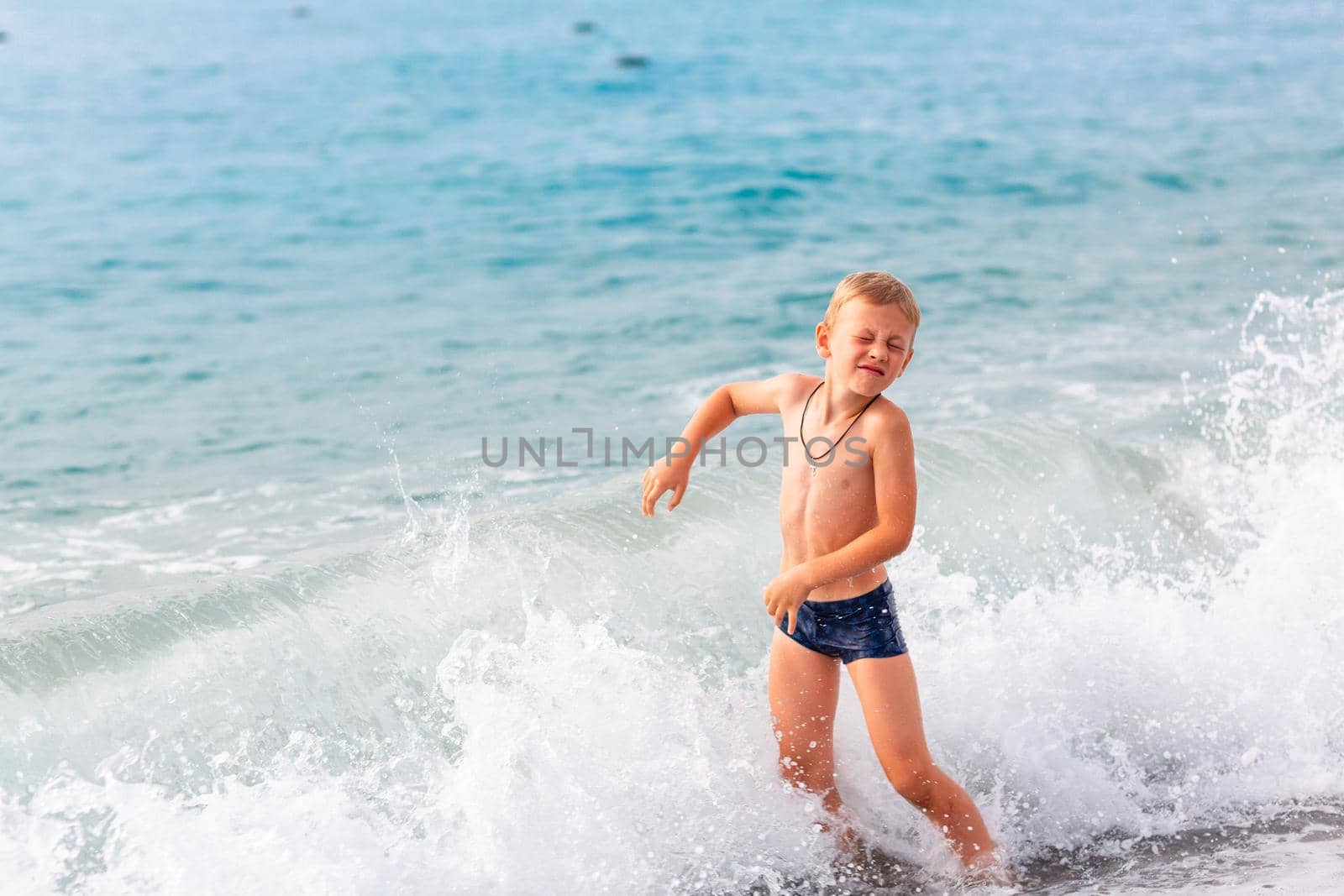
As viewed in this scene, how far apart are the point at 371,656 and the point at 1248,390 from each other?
3890mm

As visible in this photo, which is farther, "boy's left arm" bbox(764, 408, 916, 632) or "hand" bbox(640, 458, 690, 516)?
"hand" bbox(640, 458, 690, 516)

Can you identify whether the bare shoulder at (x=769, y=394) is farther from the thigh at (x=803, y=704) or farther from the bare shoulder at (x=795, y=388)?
the thigh at (x=803, y=704)

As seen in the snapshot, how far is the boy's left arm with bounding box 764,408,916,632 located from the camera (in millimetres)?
2559

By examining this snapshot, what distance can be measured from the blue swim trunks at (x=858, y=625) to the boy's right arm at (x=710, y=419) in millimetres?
394

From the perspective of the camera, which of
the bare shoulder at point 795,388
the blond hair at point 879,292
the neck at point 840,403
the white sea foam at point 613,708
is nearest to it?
the blond hair at point 879,292

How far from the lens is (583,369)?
22.6 feet

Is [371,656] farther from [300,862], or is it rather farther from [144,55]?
[144,55]

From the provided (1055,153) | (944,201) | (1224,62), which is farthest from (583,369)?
(1224,62)

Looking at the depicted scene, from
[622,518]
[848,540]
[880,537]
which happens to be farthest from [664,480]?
[622,518]

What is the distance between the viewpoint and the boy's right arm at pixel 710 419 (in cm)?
285

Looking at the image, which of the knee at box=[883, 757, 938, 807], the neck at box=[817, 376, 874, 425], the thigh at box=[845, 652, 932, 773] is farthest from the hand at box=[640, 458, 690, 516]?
the knee at box=[883, 757, 938, 807]

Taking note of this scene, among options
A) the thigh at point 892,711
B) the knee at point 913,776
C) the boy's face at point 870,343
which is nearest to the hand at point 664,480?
the boy's face at point 870,343

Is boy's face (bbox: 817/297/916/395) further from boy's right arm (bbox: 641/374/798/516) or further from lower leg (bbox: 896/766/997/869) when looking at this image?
lower leg (bbox: 896/766/997/869)

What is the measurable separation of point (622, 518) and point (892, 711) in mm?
1730
